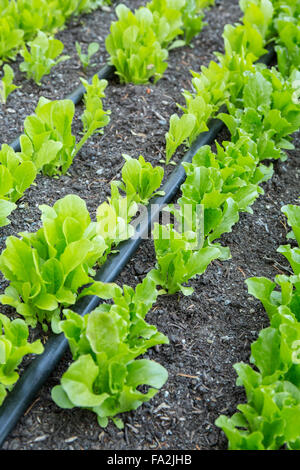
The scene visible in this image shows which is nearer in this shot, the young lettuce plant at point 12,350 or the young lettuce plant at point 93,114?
the young lettuce plant at point 12,350

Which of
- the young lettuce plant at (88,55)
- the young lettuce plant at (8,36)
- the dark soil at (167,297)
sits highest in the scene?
the young lettuce plant at (8,36)

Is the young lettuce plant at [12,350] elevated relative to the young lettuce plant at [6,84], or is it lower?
lower

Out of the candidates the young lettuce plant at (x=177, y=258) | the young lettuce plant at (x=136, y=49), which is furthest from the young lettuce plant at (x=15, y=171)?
the young lettuce plant at (x=136, y=49)

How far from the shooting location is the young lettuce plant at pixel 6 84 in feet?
9.97

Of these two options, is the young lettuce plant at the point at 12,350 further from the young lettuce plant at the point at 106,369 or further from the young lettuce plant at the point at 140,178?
the young lettuce plant at the point at 140,178

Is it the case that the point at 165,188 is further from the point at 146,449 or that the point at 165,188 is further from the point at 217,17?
the point at 217,17

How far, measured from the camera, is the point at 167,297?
229 centimetres

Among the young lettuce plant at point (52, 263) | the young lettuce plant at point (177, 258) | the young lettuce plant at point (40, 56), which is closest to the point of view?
the young lettuce plant at point (52, 263)

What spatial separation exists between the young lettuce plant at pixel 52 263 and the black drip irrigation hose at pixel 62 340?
0.07 meters

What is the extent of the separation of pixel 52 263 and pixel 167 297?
584 millimetres

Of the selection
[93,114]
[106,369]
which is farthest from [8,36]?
[106,369]

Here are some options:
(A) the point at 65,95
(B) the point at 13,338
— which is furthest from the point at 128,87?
(B) the point at 13,338

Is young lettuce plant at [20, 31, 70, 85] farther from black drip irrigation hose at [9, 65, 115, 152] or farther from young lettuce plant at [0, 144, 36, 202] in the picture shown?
young lettuce plant at [0, 144, 36, 202]

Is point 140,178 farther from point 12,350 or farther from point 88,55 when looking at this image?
point 88,55
